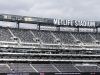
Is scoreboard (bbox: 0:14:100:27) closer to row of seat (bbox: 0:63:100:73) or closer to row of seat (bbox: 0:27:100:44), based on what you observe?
row of seat (bbox: 0:27:100:44)

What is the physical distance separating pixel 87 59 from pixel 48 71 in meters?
18.2

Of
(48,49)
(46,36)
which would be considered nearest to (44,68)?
(48,49)

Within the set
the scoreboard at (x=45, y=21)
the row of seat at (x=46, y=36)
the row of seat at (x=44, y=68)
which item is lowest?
the row of seat at (x=44, y=68)

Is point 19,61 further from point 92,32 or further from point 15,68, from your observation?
point 92,32

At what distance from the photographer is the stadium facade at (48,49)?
3568 inches

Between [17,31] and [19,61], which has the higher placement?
[17,31]

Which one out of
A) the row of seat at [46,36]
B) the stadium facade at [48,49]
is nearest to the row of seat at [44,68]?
the stadium facade at [48,49]

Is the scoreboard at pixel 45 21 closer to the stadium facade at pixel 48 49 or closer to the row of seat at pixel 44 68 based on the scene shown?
the stadium facade at pixel 48 49

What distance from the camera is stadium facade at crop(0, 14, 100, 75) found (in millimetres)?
90625

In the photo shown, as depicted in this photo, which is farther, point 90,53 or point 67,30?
point 67,30

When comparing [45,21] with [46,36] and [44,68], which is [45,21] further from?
[44,68]

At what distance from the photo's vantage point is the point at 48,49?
9619 cm

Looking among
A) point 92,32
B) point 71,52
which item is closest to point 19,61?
point 71,52

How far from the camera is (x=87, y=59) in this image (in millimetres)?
102000
